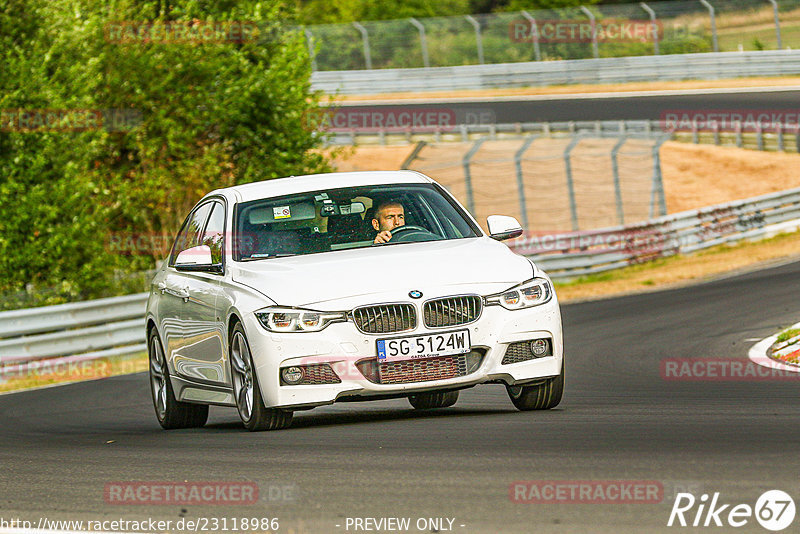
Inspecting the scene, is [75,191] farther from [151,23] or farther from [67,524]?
[67,524]

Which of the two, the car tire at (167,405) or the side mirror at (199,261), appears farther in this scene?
the car tire at (167,405)

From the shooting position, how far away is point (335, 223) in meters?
9.48

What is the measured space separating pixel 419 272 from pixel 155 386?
337cm

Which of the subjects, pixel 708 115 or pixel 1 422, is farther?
pixel 708 115

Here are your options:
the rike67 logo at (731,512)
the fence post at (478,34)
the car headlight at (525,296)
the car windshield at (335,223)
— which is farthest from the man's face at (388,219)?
the fence post at (478,34)

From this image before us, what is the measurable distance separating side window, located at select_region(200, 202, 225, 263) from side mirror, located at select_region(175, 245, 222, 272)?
0.55 ft

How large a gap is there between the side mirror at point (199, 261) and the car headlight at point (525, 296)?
201 cm

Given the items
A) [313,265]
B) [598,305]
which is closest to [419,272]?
[313,265]

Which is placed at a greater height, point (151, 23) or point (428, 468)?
point (428, 468)

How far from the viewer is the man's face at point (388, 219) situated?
9531 mm

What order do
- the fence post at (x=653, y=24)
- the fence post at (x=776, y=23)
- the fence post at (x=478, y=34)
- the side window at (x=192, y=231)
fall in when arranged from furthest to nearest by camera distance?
the fence post at (x=478, y=34), the fence post at (x=653, y=24), the fence post at (x=776, y=23), the side window at (x=192, y=231)

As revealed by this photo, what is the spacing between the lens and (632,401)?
10000 mm

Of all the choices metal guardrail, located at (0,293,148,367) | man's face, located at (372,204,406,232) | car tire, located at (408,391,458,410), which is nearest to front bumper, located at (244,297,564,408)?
man's face, located at (372,204,406,232)

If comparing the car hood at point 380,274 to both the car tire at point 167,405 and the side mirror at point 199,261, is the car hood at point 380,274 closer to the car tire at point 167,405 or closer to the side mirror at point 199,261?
the side mirror at point 199,261
